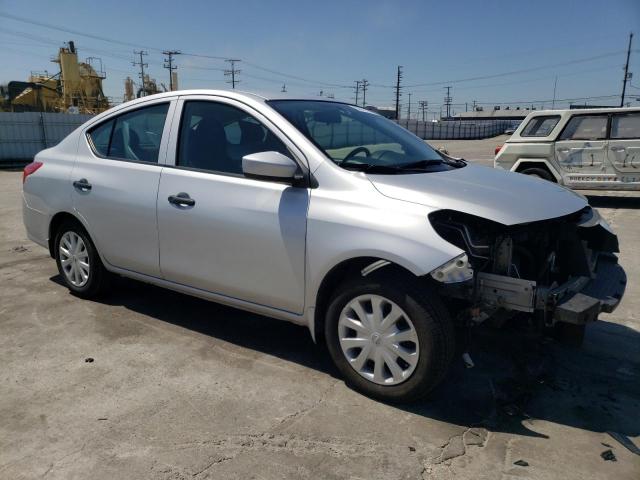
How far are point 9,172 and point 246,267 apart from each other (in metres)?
17.6

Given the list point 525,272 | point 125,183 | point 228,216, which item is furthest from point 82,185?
point 525,272

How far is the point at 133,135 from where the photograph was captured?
4172 mm

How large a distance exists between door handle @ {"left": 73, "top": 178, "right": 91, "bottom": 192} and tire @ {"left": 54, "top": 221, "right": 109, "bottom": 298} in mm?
352

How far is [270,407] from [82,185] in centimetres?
248

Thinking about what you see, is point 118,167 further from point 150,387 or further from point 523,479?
point 523,479

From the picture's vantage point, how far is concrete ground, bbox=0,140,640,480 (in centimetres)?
250

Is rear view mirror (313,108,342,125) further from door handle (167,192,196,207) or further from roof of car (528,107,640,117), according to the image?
roof of car (528,107,640,117)

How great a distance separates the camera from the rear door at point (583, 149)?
9.62 metres

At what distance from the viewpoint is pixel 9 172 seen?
17719 millimetres

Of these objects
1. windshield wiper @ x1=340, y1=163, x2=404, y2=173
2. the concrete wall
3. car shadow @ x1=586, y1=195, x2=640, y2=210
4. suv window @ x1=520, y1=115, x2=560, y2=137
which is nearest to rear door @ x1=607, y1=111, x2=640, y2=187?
car shadow @ x1=586, y1=195, x2=640, y2=210

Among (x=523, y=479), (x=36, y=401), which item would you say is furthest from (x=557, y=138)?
(x=36, y=401)

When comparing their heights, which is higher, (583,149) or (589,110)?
(589,110)

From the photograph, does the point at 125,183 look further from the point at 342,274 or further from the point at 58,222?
the point at 342,274

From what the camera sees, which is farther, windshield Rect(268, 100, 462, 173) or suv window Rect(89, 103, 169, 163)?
suv window Rect(89, 103, 169, 163)
